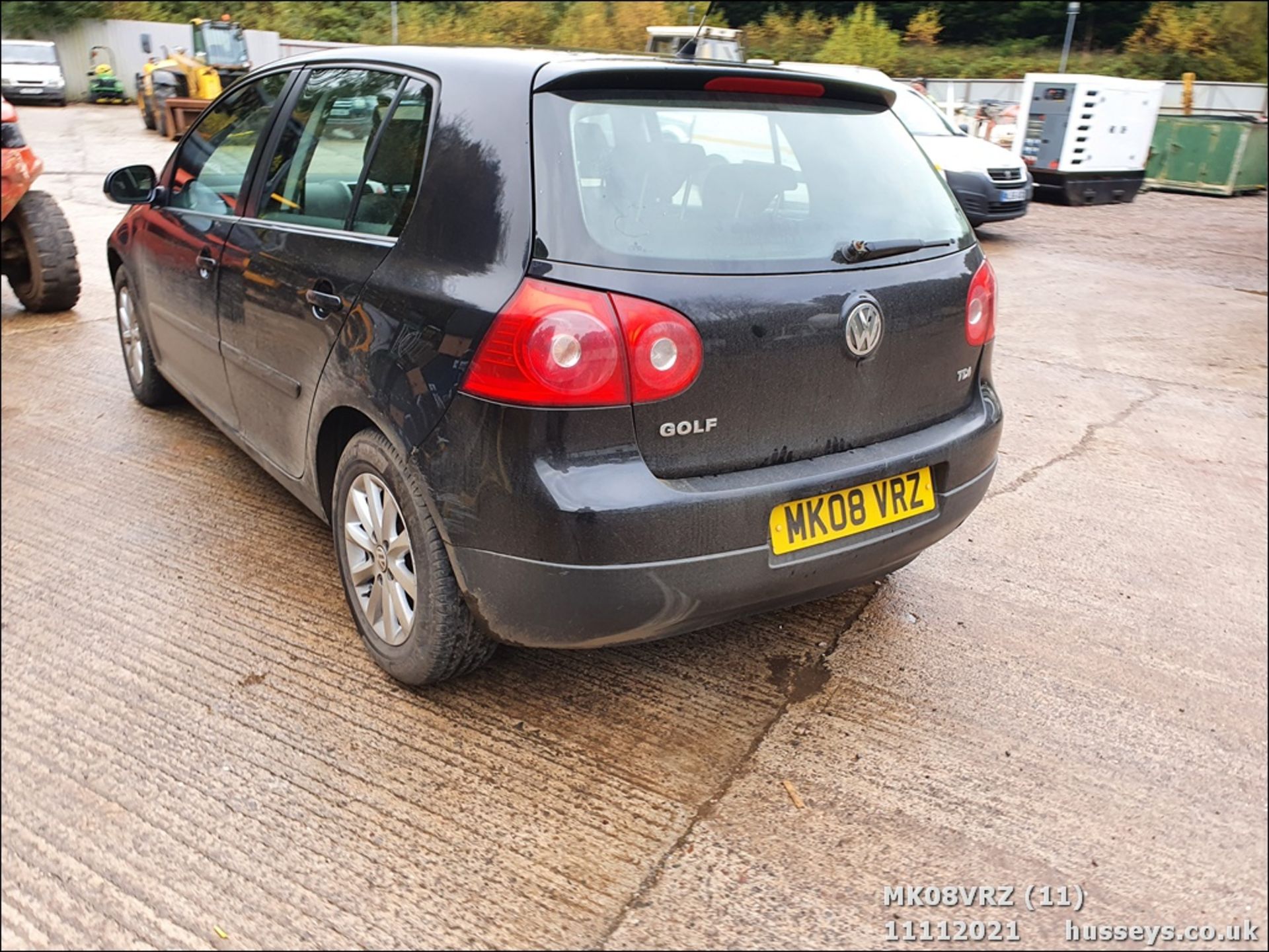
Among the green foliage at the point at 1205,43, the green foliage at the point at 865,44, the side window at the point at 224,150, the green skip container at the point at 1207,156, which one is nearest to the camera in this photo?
the side window at the point at 224,150

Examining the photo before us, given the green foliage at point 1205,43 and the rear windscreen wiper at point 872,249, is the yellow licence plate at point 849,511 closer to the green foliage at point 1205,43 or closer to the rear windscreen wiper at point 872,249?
A: the rear windscreen wiper at point 872,249

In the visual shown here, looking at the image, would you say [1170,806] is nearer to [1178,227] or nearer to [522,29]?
[1178,227]

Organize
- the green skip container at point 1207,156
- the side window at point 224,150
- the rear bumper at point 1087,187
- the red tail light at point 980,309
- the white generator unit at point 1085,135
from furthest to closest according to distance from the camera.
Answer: the green skip container at point 1207,156 → the rear bumper at point 1087,187 → the white generator unit at point 1085,135 → the side window at point 224,150 → the red tail light at point 980,309

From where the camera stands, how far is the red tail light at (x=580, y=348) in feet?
6.88

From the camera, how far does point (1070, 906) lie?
209 centimetres

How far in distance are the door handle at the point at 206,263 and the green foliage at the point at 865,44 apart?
33.0 m

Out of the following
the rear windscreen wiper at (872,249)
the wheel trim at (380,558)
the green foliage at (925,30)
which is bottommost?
the green foliage at (925,30)

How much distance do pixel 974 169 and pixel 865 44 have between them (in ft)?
85.3

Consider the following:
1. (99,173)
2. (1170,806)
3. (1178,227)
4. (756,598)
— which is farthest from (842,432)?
(99,173)

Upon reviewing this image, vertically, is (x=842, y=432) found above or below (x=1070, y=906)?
above

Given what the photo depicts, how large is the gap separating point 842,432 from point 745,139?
81cm

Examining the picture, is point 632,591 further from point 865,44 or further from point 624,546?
point 865,44

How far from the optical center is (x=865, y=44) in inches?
1341

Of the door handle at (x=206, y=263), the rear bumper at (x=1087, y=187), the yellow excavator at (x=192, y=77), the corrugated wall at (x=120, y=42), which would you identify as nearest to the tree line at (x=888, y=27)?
the corrugated wall at (x=120, y=42)
